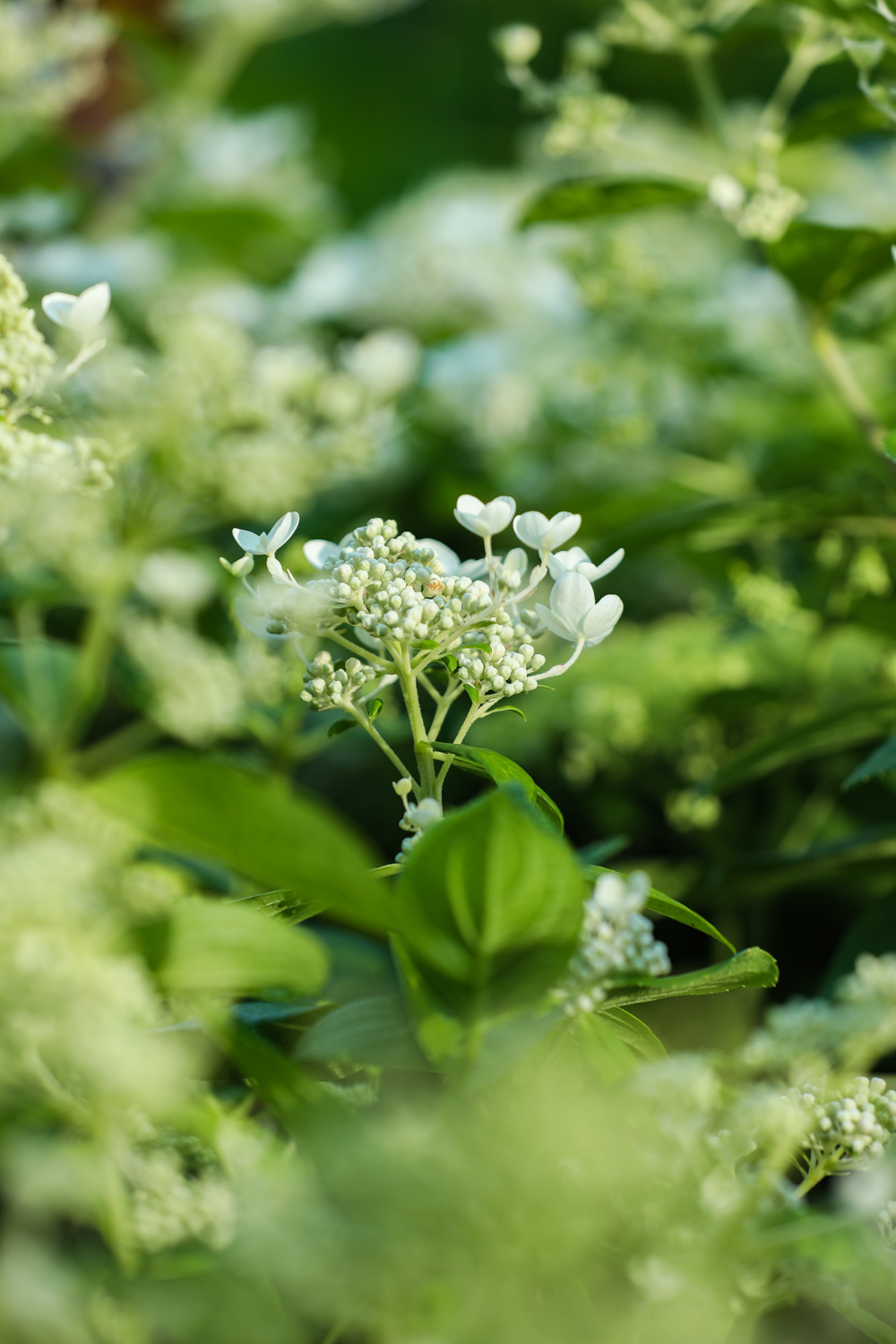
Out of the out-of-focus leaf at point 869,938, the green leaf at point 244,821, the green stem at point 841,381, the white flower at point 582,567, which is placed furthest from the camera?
the green stem at point 841,381

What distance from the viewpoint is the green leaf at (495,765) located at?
0.33 metres

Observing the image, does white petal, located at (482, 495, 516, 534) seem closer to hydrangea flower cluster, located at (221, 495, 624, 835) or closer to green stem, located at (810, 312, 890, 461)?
hydrangea flower cluster, located at (221, 495, 624, 835)

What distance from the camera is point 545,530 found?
38cm

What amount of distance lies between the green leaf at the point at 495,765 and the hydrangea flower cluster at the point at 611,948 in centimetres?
4

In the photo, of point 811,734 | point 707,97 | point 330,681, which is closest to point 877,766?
point 811,734

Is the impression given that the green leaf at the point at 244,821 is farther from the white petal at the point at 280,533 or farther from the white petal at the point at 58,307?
the white petal at the point at 58,307

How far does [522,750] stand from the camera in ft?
2.87

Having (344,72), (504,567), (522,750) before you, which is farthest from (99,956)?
(344,72)

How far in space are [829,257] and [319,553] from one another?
0.39m

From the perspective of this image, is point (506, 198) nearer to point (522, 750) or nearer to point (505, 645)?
point (522, 750)

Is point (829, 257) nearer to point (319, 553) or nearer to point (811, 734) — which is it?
point (811, 734)

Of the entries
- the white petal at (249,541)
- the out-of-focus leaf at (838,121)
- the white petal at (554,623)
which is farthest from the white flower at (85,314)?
the out-of-focus leaf at (838,121)

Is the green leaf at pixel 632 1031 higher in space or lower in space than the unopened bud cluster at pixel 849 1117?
lower

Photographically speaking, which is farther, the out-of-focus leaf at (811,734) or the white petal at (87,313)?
the out-of-focus leaf at (811,734)
